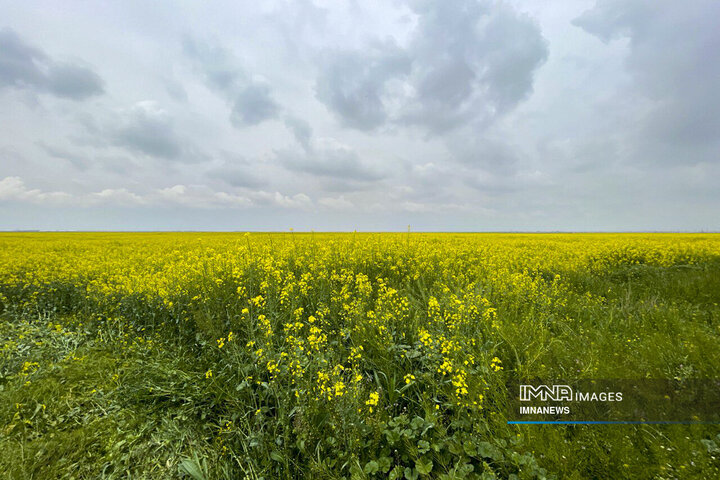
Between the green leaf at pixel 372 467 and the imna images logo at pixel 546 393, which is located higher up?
the imna images logo at pixel 546 393

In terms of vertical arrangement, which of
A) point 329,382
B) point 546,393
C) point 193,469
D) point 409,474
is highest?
point 329,382

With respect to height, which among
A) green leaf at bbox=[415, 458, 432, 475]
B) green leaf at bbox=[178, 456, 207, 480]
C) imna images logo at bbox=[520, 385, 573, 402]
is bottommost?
green leaf at bbox=[178, 456, 207, 480]

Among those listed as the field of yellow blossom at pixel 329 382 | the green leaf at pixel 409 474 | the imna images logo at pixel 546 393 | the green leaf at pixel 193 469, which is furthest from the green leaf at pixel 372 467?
the imna images logo at pixel 546 393

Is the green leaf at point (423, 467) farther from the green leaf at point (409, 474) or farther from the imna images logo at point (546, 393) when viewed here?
the imna images logo at point (546, 393)

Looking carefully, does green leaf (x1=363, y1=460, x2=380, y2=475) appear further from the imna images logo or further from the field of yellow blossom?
the imna images logo

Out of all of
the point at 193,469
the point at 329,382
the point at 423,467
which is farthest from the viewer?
the point at 329,382

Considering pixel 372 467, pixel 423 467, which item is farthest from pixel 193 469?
pixel 423 467

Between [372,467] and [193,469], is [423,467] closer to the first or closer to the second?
[372,467]

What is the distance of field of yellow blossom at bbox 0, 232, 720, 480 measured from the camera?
198cm

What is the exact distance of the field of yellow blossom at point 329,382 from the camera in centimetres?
198

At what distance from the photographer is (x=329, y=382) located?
2439 mm

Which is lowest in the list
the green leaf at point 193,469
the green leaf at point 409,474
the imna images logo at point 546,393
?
the green leaf at point 193,469

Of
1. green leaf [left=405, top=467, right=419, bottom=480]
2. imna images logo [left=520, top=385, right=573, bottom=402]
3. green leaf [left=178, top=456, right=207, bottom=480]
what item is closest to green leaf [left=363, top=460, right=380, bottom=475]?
green leaf [left=405, top=467, right=419, bottom=480]

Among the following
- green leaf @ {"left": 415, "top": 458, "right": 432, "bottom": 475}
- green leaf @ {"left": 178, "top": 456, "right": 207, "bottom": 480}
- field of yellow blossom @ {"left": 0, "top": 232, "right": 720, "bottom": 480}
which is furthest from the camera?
green leaf @ {"left": 178, "top": 456, "right": 207, "bottom": 480}
